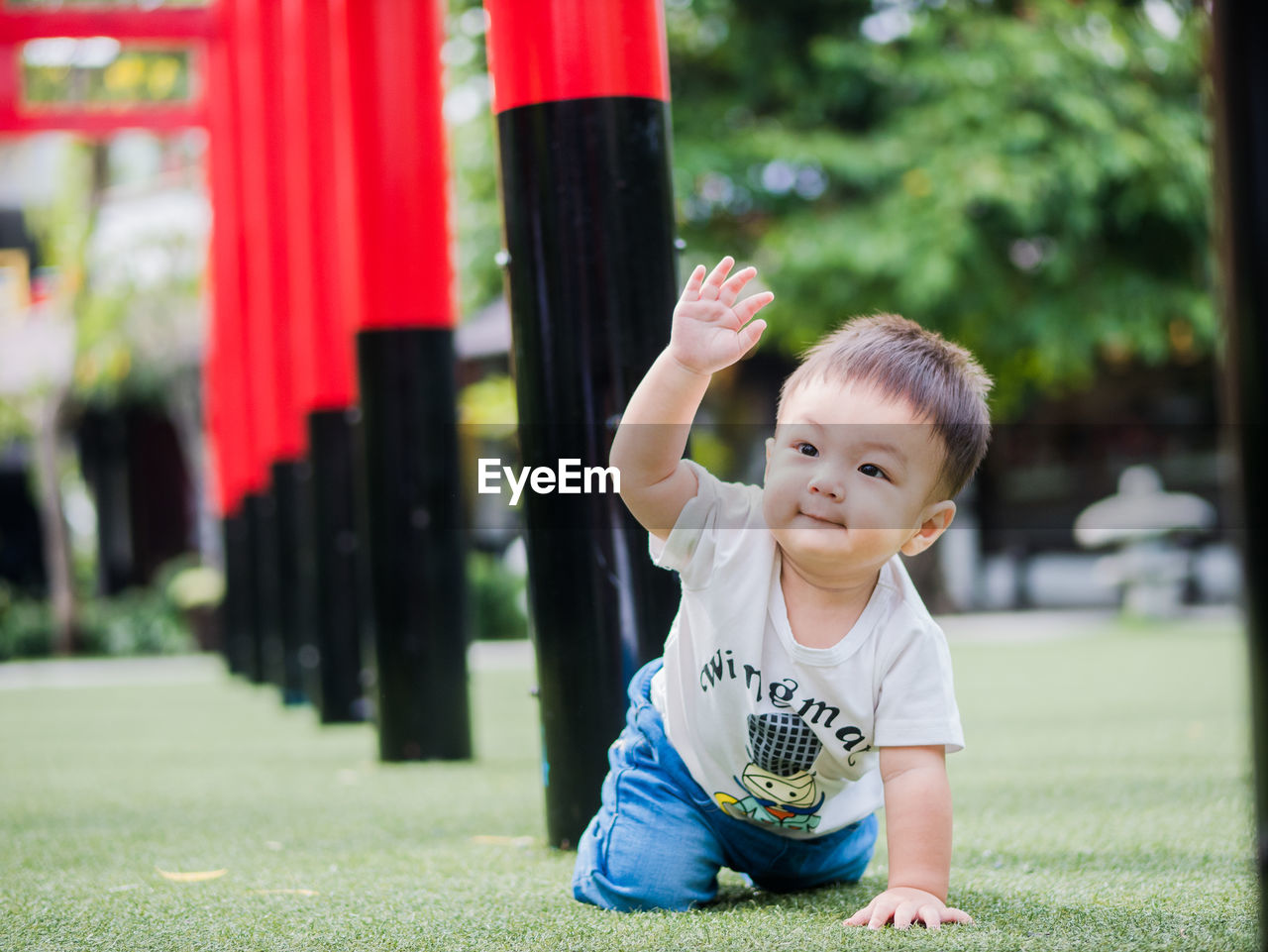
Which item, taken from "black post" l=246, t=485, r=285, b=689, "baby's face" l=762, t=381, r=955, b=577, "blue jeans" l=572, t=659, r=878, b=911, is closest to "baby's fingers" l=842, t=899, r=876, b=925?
"blue jeans" l=572, t=659, r=878, b=911

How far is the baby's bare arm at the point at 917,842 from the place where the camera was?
2.16 metres

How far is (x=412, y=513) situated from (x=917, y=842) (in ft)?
11.0

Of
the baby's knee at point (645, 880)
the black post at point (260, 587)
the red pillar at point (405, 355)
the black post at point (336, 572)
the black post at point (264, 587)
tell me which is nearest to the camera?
the baby's knee at point (645, 880)

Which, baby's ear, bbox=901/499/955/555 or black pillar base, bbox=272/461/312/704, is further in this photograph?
black pillar base, bbox=272/461/312/704

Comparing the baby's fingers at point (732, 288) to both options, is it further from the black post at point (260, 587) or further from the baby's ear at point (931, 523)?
the black post at point (260, 587)

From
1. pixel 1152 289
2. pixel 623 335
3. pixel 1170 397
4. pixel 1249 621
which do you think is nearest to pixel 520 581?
pixel 1152 289

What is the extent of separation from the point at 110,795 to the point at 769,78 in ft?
32.1

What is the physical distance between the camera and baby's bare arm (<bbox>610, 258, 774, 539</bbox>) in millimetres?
2129

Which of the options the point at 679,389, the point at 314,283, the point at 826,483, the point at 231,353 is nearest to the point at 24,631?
the point at 231,353

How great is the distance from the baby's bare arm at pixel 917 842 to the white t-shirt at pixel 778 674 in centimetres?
4

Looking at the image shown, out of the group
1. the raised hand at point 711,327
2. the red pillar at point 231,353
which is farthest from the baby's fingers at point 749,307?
the red pillar at point 231,353

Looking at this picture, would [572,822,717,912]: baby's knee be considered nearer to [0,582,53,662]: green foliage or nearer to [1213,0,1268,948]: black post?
[1213,0,1268,948]: black post

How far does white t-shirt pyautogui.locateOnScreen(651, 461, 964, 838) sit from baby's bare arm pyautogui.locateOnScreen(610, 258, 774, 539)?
0.06m

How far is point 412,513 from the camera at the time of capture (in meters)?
5.29
